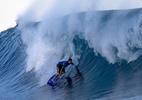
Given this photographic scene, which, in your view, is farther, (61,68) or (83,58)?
(83,58)

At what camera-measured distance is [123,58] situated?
14648mm

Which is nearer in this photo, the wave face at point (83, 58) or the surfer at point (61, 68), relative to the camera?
the wave face at point (83, 58)

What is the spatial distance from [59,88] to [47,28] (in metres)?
6.80

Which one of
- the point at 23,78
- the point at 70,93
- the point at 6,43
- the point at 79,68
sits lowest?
the point at 70,93

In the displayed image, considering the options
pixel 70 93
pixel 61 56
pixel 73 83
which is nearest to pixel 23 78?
pixel 61 56

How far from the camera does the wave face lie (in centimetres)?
1298

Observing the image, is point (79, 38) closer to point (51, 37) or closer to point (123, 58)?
point (51, 37)

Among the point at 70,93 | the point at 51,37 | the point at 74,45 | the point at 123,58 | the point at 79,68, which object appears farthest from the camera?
the point at 51,37

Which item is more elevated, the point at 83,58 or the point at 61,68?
the point at 83,58

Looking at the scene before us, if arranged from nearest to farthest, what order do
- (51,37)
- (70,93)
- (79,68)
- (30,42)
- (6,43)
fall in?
(70,93) → (79,68) → (51,37) → (30,42) → (6,43)

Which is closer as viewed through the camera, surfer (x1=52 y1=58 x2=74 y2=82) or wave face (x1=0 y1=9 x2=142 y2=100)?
wave face (x1=0 y1=9 x2=142 y2=100)

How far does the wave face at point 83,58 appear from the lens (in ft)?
42.6

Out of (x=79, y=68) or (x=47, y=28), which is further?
(x=47, y=28)

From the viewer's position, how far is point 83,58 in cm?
1688
